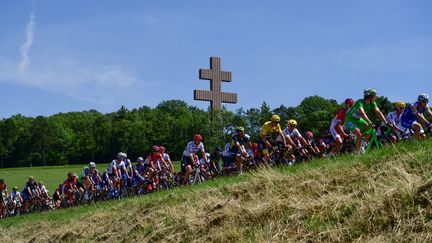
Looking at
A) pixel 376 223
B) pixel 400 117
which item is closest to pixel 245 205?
pixel 376 223

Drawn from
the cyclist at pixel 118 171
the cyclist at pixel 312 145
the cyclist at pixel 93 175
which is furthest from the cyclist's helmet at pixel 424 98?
the cyclist at pixel 93 175

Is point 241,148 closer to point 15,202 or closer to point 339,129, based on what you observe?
point 339,129

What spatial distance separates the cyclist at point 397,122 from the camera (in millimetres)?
12273

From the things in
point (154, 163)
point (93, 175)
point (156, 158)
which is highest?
point (156, 158)

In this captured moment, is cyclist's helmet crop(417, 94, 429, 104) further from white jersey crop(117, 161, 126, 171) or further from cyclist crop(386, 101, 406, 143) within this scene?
white jersey crop(117, 161, 126, 171)

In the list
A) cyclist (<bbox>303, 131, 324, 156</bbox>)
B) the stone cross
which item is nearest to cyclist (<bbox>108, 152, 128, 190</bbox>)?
cyclist (<bbox>303, 131, 324, 156</bbox>)

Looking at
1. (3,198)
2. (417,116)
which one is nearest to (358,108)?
(417,116)

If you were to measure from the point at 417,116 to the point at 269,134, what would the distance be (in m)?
4.53

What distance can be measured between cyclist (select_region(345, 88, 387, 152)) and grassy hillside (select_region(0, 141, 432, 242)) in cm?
360

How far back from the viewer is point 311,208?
21.1 feet

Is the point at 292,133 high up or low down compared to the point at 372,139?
up

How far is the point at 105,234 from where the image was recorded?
9.77 m

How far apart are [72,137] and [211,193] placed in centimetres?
10381

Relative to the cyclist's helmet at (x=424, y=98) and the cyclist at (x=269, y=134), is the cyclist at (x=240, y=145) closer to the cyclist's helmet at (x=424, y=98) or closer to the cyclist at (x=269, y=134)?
the cyclist at (x=269, y=134)
